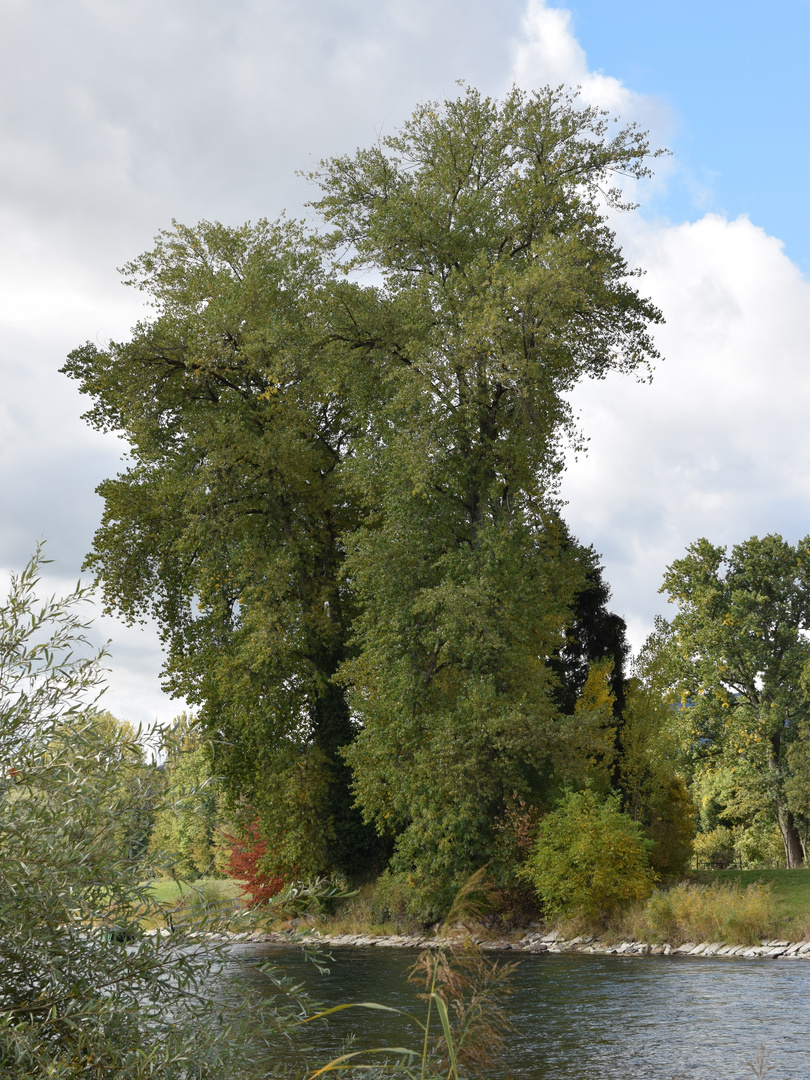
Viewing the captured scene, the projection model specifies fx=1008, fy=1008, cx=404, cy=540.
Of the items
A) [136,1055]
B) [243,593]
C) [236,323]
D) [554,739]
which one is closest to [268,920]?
[136,1055]

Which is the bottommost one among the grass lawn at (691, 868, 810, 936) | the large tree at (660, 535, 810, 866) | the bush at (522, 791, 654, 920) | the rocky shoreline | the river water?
the rocky shoreline

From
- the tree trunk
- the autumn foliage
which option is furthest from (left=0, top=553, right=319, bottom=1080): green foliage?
the tree trunk

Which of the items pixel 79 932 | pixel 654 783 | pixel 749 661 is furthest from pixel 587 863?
pixel 79 932

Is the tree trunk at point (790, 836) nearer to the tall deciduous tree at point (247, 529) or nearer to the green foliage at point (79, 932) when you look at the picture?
Result: the tall deciduous tree at point (247, 529)

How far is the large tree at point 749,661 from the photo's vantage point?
3797cm

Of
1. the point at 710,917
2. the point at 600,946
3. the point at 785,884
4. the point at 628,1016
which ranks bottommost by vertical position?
the point at 600,946

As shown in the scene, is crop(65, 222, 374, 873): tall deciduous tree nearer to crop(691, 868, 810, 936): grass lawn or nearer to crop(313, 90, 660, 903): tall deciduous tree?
crop(313, 90, 660, 903): tall deciduous tree

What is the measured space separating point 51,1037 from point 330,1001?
40.8 feet

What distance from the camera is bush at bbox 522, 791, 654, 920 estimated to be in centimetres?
2448

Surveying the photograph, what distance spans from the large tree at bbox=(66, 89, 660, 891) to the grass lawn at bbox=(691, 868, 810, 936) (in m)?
6.56

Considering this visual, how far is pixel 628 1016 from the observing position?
14.5m

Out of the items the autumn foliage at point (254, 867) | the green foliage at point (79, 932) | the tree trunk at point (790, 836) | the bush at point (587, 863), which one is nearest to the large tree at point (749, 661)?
the tree trunk at point (790, 836)

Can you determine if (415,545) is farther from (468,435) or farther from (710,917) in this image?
(710,917)

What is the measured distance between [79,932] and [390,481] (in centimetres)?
2142
